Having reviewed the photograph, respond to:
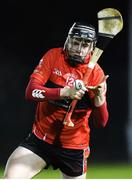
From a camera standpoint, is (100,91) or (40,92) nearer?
(100,91)

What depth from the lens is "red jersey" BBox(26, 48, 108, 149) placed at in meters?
7.36

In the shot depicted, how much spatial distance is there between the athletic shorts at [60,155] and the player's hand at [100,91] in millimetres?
558

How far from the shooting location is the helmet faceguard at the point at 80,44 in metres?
7.29

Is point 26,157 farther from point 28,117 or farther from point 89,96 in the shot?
point 28,117

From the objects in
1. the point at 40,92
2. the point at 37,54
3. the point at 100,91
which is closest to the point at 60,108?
the point at 40,92

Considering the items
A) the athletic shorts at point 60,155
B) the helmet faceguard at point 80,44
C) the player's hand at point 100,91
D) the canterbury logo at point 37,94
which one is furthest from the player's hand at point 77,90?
the athletic shorts at point 60,155

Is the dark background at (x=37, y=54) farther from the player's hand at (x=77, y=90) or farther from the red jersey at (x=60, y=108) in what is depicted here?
the player's hand at (x=77, y=90)

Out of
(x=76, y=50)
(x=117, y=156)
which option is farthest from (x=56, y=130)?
(x=117, y=156)

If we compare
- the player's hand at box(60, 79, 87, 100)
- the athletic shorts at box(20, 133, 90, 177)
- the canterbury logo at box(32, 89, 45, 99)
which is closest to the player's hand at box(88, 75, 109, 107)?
the player's hand at box(60, 79, 87, 100)

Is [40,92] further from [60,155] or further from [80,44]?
[60,155]

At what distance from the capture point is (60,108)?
741cm

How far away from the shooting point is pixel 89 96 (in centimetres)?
740

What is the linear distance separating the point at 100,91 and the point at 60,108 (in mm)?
507

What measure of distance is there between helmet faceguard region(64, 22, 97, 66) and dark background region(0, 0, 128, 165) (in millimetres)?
7035
